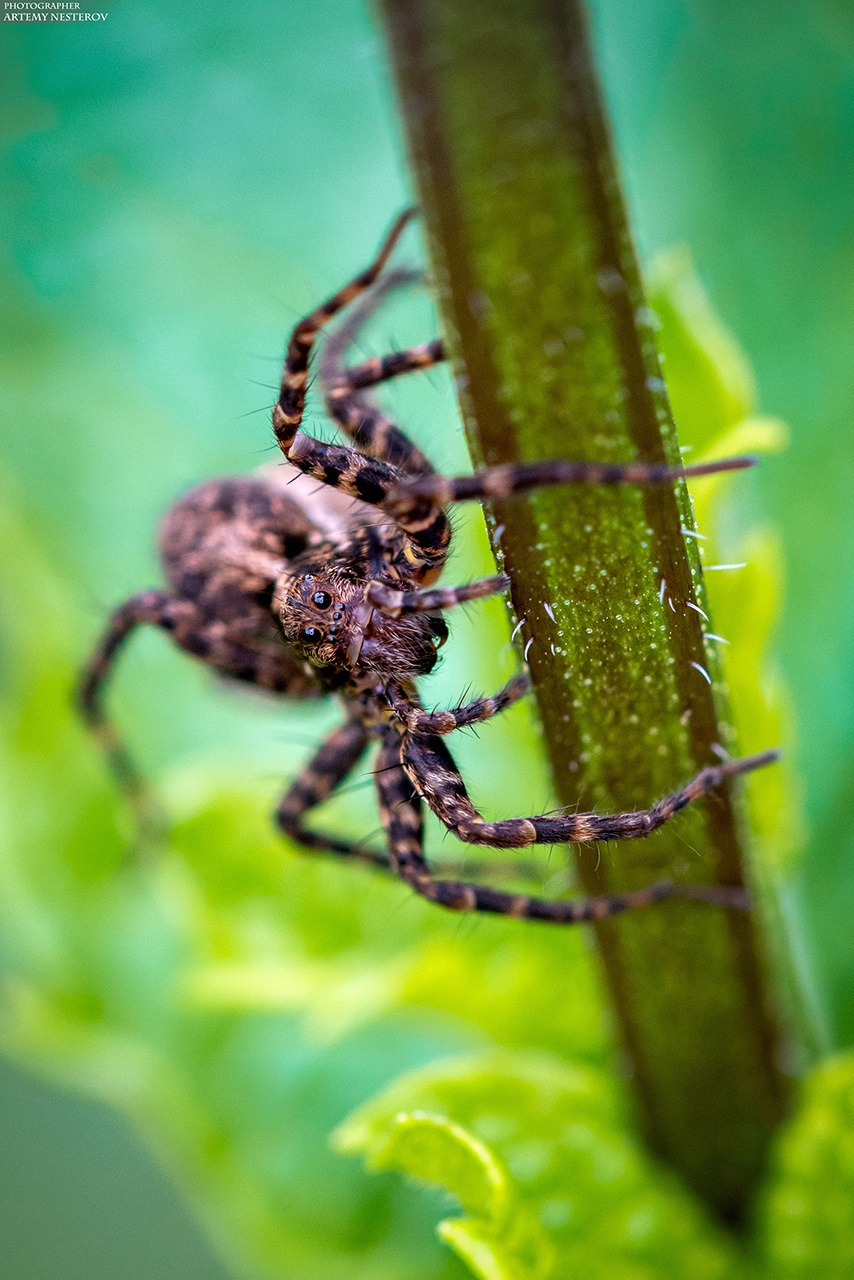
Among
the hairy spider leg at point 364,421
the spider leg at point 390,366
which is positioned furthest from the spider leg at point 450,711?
the spider leg at point 390,366

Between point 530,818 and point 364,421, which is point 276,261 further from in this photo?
point 530,818

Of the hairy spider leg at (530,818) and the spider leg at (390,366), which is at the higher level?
the spider leg at (390,366)

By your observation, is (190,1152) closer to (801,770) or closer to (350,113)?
(801,770)

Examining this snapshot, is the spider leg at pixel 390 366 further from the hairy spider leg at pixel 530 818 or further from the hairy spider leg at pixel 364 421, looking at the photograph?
the hairy spider leg at pixel 530 818

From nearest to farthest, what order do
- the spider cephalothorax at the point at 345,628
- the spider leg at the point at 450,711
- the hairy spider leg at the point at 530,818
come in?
the hairy spider leg at the point at 530,818 → the spider leg at the point at 450,711 → the spider cephalothorax at the point at 345,628

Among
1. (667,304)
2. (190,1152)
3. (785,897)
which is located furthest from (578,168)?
(190,1152)

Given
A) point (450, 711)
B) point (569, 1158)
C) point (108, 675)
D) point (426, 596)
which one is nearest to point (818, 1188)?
point (569, 1158)
